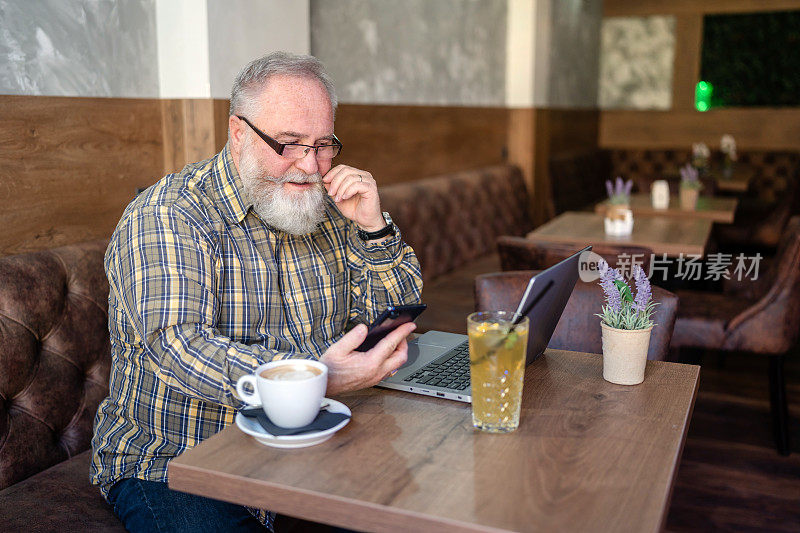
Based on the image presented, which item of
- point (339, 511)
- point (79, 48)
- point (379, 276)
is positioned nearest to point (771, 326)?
point (379, 276)

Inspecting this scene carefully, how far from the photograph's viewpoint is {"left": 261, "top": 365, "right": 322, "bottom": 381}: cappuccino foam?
3.52 ft

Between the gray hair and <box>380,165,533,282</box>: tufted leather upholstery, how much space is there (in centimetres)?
167

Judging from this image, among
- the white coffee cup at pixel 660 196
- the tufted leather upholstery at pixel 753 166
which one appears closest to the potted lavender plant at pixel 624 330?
the white coffee cup at pixel 660 196

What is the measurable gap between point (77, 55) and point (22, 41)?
0.62 ft

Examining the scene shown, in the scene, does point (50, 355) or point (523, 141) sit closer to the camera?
point (50, 355)

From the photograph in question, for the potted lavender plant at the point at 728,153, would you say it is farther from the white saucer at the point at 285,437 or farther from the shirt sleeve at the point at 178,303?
the white saucer at the point at 285,437

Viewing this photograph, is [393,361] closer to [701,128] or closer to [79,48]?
[79,48]

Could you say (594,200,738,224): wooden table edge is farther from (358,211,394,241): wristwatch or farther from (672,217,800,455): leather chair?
(358,211,394,241): wristwatch

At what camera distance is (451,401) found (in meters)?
1.23

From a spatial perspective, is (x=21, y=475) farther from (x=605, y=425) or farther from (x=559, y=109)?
(x=559, y=109)

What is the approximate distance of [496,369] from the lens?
1050mm

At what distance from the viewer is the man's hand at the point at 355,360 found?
1153 mm

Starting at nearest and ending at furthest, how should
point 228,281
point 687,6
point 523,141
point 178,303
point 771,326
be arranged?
point 178,303, point 228,281, point 771,326, point 523,141, point 687,6

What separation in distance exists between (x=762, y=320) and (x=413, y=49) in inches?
88.0
